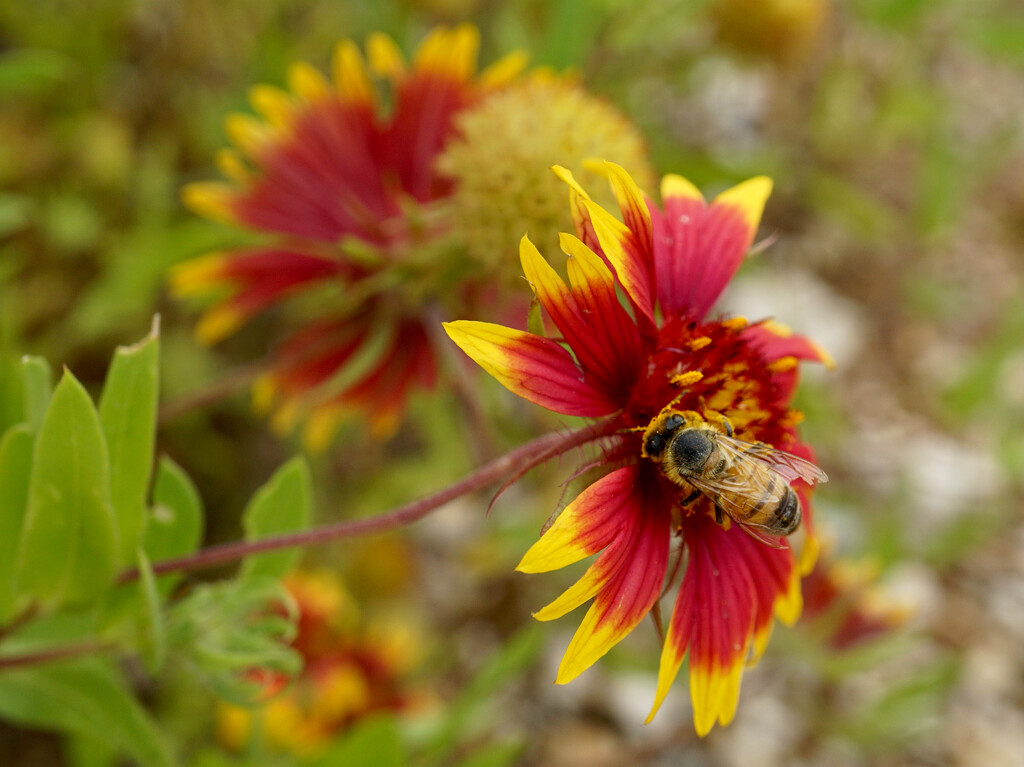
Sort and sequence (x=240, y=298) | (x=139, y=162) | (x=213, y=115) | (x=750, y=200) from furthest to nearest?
1. (x=139, y=162)
2. (x=213, y=115)
3. (x=240, y=298)
4. (x=750, y=200)

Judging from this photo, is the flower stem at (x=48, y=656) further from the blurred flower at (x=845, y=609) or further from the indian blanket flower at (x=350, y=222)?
the blurred flower at (x=845, y=609)

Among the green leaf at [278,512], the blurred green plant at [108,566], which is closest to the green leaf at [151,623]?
the blurred green plant at [108,566]

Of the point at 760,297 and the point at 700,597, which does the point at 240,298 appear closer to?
the point at 700,597

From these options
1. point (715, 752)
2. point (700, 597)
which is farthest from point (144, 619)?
point (715, 752)

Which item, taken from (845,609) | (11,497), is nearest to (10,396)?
(11,497)

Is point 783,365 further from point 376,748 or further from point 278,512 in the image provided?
point 376,748
